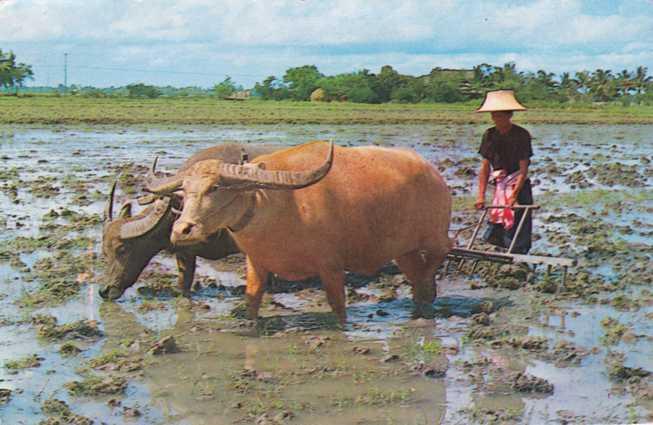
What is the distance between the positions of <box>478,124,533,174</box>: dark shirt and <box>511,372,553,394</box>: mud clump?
6.92 ft

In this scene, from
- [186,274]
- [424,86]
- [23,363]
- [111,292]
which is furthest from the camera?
[424,86]

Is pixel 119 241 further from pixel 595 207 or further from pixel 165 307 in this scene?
pixel 595 207

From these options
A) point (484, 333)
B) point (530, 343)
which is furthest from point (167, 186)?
point (530, 343)

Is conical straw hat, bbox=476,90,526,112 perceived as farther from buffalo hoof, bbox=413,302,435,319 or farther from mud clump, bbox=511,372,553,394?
mud clump, bbox=511,372,553,394

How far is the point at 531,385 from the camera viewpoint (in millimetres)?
4027

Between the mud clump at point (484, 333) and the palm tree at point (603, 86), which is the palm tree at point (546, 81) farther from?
the mud clump at point (484, 333)

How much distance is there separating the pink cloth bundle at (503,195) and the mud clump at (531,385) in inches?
83.3

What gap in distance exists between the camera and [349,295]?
5.80 meters

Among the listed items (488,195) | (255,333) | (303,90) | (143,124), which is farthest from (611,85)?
(255,333)

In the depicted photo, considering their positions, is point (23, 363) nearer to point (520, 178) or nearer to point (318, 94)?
point (520, 178)

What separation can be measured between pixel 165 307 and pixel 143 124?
17171mm

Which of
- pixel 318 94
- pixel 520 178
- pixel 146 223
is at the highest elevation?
pixel 318 94

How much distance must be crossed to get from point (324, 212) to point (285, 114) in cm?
2021

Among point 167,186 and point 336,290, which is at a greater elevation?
point 167,186
